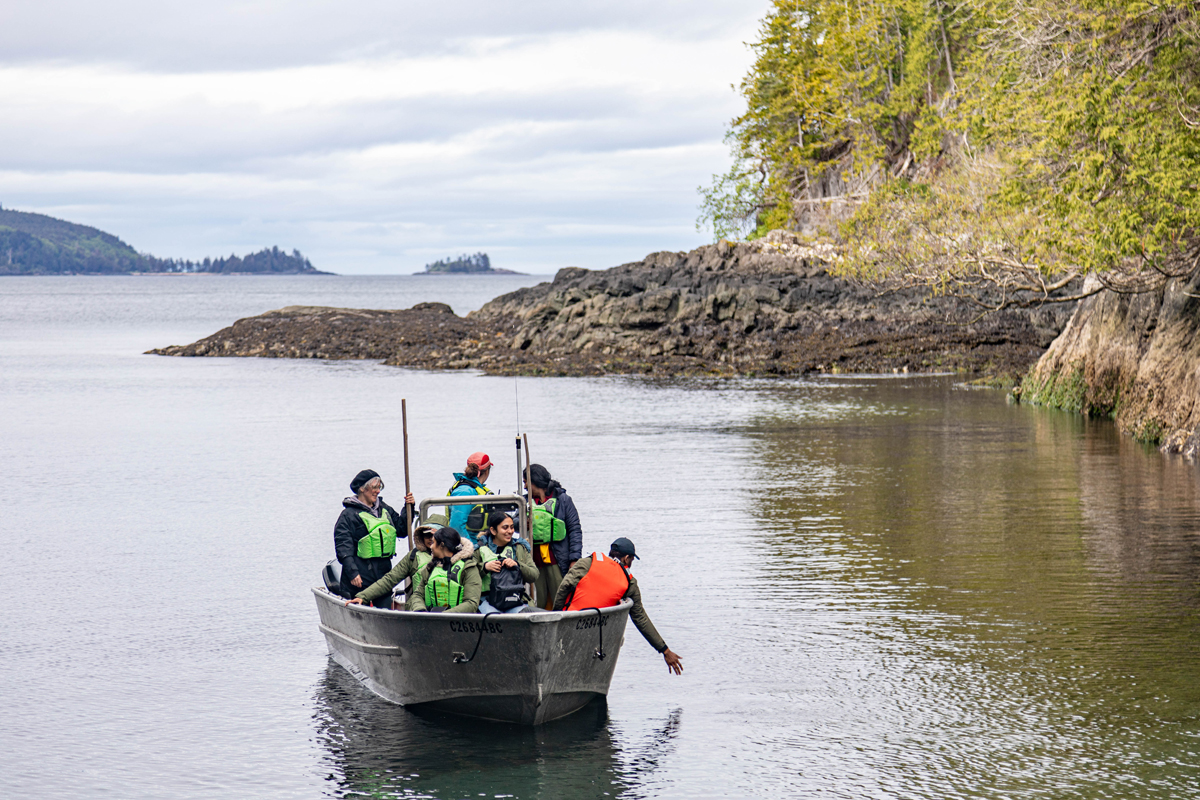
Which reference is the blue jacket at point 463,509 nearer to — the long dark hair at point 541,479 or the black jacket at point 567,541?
the long dark hair at point 541,479

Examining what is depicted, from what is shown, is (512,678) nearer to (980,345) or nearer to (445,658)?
(445,658)

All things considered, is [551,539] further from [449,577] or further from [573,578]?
[449,577]

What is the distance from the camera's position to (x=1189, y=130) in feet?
71.8

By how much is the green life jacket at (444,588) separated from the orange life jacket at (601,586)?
1.09 m

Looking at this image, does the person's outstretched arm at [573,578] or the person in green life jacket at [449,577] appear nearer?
the person in green life jacket at [449,577]

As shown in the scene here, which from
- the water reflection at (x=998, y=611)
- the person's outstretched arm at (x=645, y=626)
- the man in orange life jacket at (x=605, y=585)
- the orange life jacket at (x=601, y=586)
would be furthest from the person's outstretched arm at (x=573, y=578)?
the water reflection at (x=998, y=611)

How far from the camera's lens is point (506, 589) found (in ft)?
37.6

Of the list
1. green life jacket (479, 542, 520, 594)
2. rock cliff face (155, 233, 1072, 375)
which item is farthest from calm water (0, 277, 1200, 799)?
rock cliff face (155, 233, 1072, 375)

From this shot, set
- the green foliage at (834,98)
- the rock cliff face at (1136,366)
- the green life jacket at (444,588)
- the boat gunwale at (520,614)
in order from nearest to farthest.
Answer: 1. the boat gunwale at (520,614)
2. the green life jacket at (444,588)
3. the rock cliff face at (1136,366)
4. the green foliage at (834,98)

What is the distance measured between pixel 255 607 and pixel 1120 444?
2106cm

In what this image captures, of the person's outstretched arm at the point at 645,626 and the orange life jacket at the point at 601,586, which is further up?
the orange life jacket at the point at 601,586

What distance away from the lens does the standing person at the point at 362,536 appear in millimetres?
12539

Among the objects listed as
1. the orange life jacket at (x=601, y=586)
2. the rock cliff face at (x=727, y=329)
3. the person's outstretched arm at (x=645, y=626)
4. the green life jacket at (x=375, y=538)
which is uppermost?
the rock cliff face at (x=727, y=329)

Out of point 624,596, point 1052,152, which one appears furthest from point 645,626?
point 1052,152
